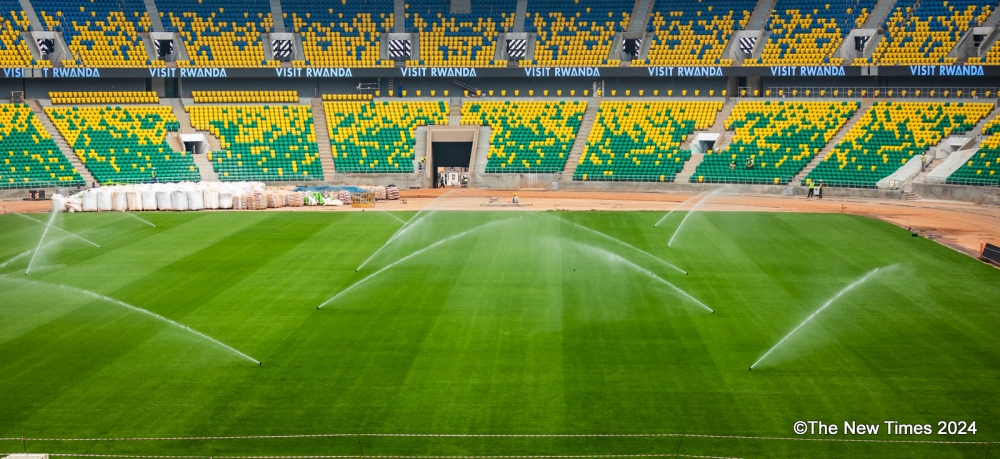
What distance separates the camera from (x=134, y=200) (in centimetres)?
5125

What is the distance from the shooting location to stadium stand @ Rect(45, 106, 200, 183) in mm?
64000

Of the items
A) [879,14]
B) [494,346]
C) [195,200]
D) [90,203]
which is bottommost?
[494,346]

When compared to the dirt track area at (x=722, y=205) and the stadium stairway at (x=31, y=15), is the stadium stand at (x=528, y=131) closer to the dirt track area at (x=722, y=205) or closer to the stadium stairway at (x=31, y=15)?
the dirt track area at (x=722, y=205)

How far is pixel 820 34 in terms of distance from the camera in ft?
232

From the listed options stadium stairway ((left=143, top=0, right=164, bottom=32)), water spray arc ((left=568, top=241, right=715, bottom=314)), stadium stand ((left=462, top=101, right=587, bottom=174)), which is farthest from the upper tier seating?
water spray arc ((left=568, top=241, right=715, bottom=314))

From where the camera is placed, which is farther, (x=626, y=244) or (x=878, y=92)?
(x=878, y=92)

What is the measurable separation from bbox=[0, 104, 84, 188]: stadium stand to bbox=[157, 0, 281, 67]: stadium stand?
11.3 m

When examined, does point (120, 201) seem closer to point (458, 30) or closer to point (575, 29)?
point (458, 30)

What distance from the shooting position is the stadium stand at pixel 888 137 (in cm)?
6131

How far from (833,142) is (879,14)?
43.6 ft

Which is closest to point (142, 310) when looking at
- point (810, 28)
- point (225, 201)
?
point (225, 201)

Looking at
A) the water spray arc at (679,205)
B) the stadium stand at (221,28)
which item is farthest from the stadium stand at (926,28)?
the stadium stand at (221,28)

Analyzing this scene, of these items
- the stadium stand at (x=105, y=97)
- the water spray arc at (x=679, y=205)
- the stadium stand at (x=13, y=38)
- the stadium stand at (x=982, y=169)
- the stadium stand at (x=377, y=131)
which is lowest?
the water spray arc at (x=679, y=205)

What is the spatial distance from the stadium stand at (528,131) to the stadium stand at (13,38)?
3277 cm
